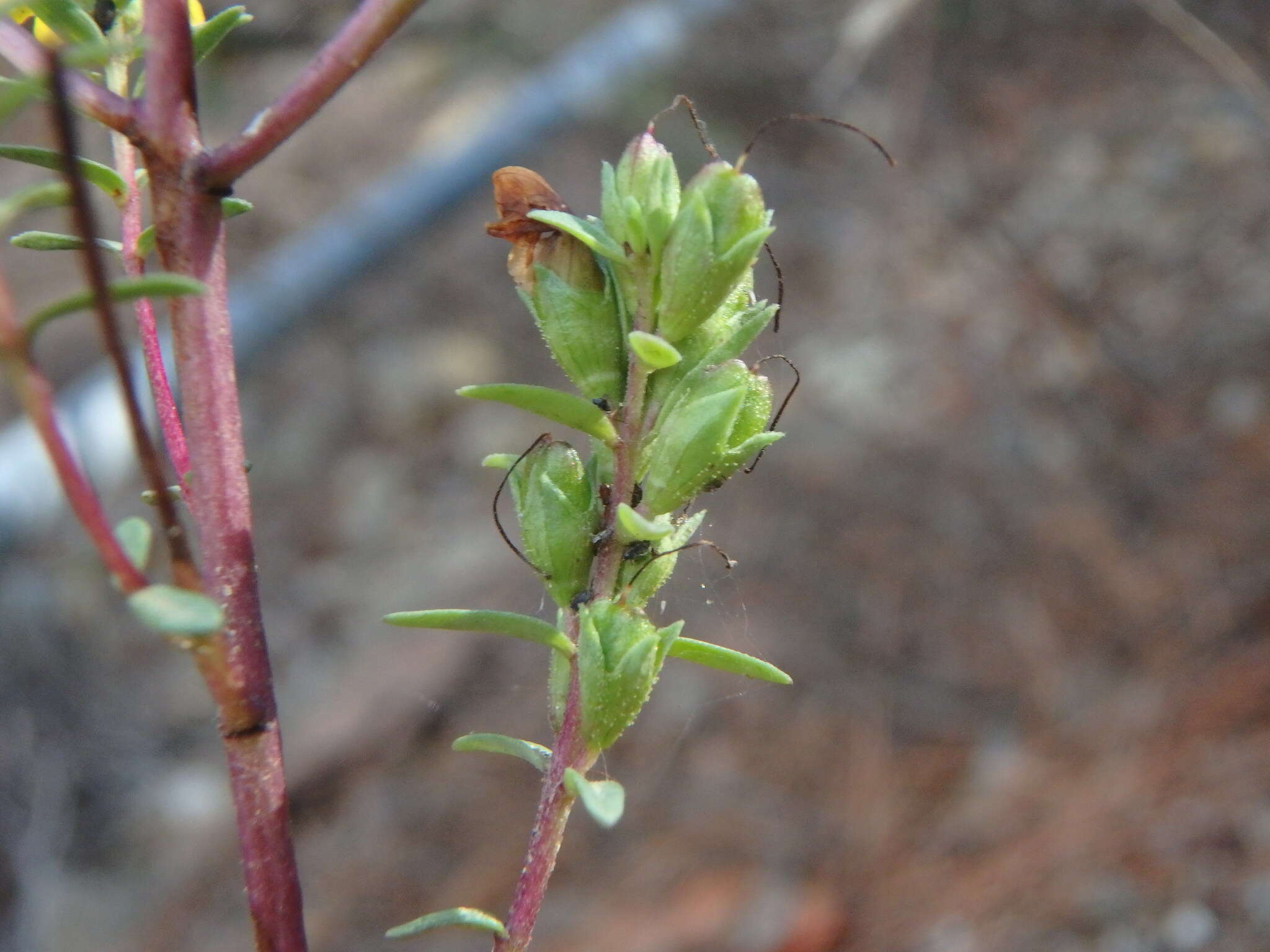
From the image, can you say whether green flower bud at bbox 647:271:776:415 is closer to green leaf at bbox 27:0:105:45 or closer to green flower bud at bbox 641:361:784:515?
green flower bud at bbox 641:361:784:515

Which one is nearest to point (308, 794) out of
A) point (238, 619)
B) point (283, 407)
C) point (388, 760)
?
point (388, 760)

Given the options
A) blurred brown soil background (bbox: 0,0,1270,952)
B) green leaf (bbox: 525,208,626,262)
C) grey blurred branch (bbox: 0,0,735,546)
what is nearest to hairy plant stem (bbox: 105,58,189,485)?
green leaf (bbox: 525,208,626,262)

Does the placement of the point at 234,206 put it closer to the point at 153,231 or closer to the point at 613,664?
the point at 153,231

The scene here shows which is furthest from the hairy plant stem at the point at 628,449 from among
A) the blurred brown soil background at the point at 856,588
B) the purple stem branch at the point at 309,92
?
the blurred brown soil background at the point at 856,588

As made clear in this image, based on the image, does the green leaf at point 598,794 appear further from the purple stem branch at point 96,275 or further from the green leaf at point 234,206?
the green leaf at point 234,206

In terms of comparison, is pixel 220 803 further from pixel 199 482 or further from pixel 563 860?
pixel 199 482

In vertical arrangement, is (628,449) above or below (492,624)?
above

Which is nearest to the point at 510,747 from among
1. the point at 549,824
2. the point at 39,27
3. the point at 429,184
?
the point at 549,824
